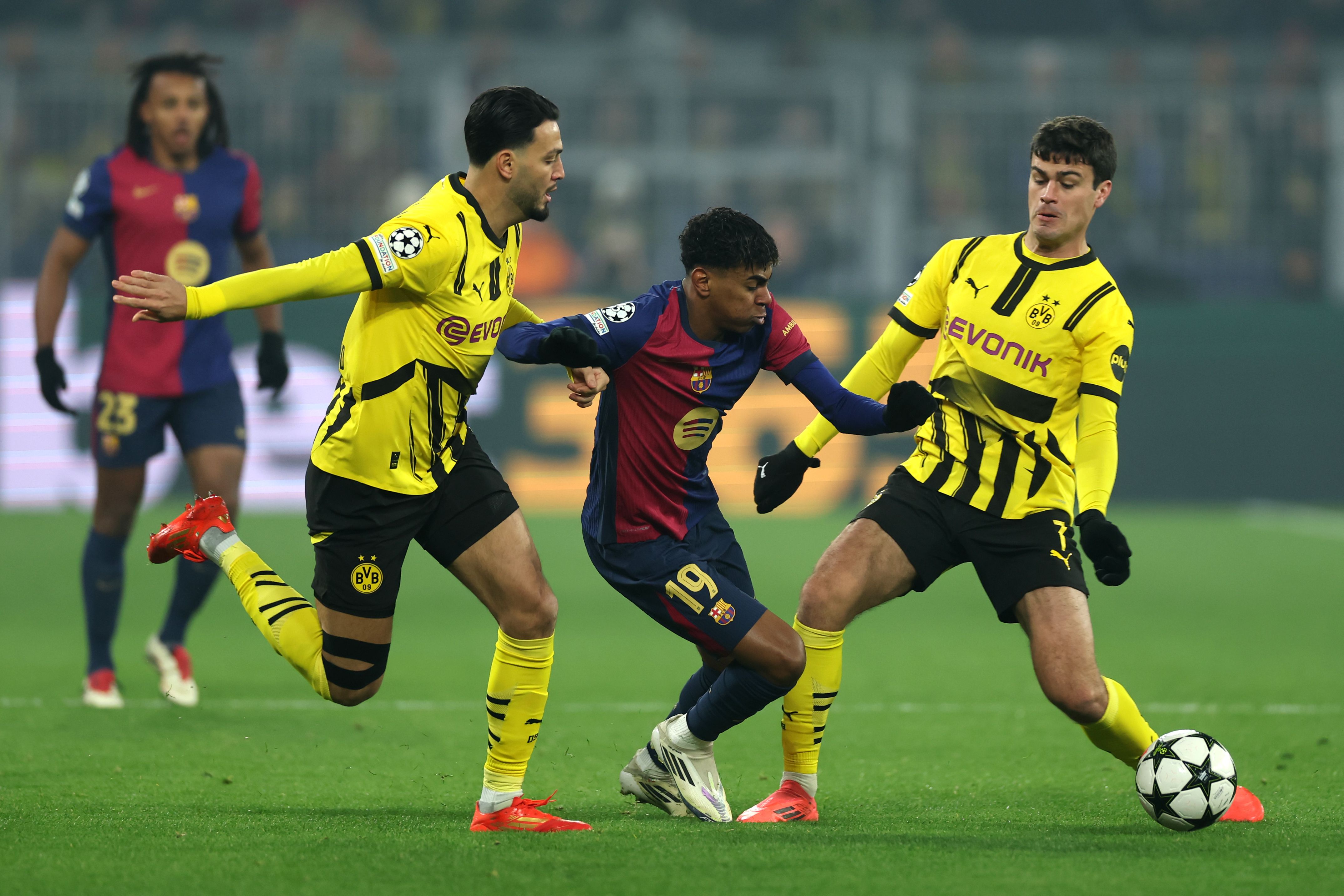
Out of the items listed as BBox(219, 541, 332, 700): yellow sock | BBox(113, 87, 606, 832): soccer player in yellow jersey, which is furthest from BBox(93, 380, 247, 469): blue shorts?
BBox(113, 87, 606, 832): soccer player in yellow jersey

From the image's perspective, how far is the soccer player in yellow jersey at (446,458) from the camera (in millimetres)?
4461

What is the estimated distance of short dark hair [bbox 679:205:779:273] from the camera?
14.8 ft

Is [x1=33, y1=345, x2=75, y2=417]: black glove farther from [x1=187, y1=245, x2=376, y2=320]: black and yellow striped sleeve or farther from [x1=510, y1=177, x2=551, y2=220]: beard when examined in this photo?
[x1=510, y1=177, x2=551, y2=220]: beard

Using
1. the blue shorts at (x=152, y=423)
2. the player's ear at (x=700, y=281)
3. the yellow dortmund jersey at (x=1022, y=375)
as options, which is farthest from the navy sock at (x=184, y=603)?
the yellow dortmund jersey at (x=1022, y=375)

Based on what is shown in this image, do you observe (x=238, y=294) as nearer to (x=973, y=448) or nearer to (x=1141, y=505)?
(x=973, y=448)

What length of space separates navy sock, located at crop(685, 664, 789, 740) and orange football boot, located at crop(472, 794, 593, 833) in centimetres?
50

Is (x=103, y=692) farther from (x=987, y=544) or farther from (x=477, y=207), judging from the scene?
(x=987, y=544)

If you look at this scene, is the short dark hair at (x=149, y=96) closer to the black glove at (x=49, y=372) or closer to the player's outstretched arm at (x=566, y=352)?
the black glove at (x=49, y=372)

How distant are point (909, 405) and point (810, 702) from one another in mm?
979

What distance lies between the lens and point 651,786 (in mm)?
4855

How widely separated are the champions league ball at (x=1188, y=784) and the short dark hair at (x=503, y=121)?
102 inches

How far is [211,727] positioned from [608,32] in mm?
14328

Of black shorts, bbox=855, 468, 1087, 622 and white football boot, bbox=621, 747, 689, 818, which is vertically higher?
black shorts, bbox=855, 468, 1087, 622

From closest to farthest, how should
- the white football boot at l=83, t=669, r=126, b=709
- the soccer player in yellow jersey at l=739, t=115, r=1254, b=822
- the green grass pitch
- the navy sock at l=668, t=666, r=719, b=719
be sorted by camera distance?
the green grass pitch, the soccer player in yellow jersey at l=739, t=115, r=1254, b=822, the navy sock at l=668, t=666, r=719, b=719, the white football boot at l=83, t=669, r=126, b=709
